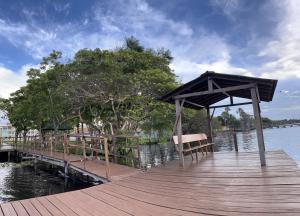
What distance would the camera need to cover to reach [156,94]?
18109 mm

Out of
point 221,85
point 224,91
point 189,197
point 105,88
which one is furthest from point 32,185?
point 189,197

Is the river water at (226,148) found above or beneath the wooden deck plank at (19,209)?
beneath

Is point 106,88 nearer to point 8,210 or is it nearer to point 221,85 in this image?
point 221,85

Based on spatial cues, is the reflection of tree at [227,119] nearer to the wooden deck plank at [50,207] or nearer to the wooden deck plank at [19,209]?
the wooden deck plank at [50,207]

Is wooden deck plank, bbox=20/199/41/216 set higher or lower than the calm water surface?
higher

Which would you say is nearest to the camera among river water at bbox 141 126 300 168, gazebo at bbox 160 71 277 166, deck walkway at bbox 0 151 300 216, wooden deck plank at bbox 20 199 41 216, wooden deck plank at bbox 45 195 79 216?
deck walkway at bbox 0 151 300 216

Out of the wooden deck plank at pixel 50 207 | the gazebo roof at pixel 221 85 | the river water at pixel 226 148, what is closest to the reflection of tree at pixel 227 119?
the river water at pixel 226 148

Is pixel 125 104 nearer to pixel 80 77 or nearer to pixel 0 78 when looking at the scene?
pixel 80 77

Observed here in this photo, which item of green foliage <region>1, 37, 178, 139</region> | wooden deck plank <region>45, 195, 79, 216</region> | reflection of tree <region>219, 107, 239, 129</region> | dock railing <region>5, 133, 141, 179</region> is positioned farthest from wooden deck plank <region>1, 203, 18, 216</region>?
reflection of tree <region>219, 107, 239, 129</region>

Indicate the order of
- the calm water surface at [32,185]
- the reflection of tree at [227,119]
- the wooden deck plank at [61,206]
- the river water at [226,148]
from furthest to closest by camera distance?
the reflection of tree at [227,119]
the river water at [226,148]
the calm water surface at [32,185]
the wooden deck plank at [61,206]

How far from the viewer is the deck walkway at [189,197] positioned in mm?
3979

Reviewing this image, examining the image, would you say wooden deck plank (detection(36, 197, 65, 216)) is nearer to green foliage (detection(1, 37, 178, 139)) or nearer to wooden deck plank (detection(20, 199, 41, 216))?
wooden deck plank (detection(20, 199, 41, 216))

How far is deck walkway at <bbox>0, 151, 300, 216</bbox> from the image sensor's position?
3979 millimetres

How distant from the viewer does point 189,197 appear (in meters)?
4.74
